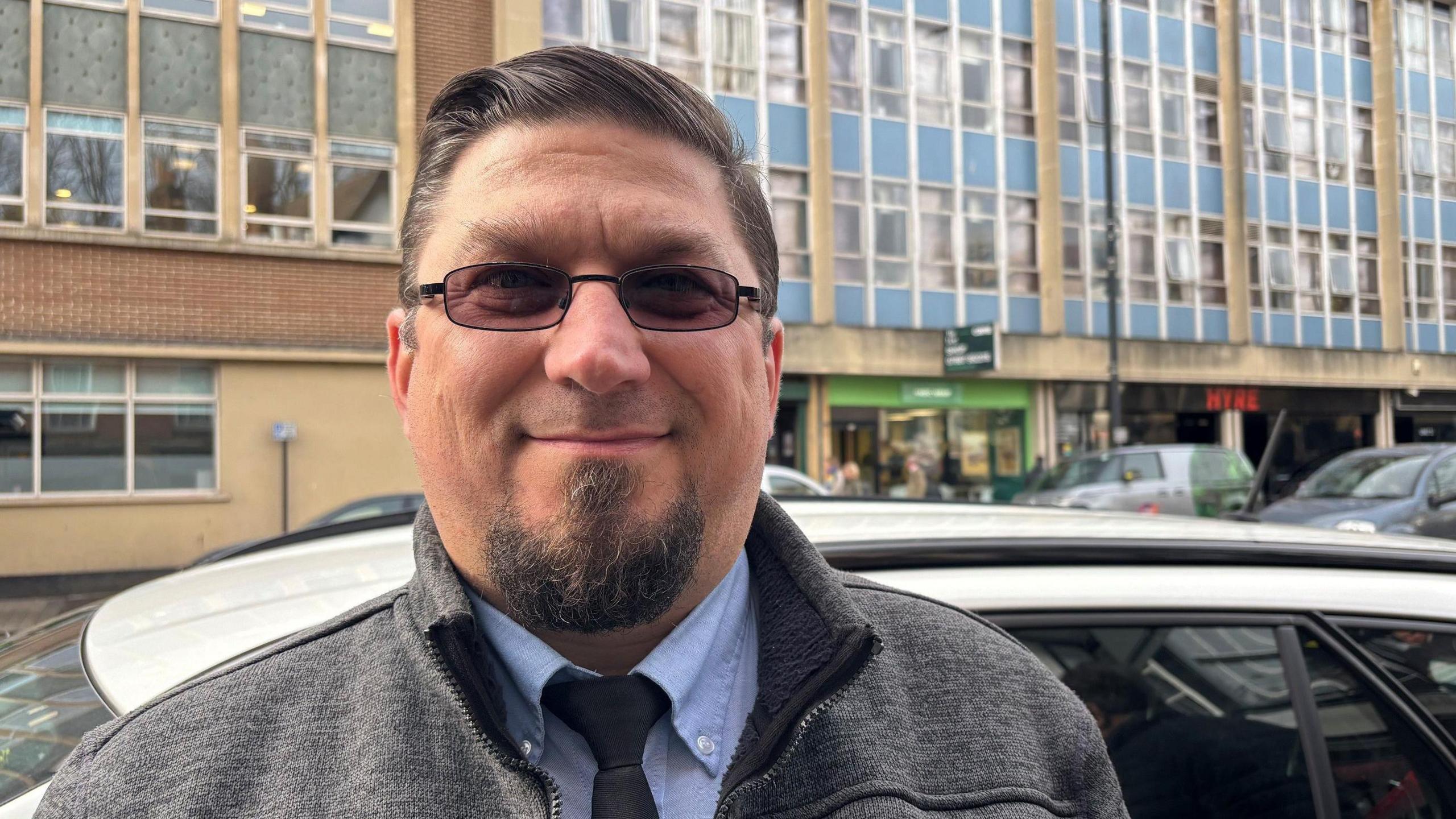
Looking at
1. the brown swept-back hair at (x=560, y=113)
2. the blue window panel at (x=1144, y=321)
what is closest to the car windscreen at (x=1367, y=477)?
the brown swept-back hair at (x=560, y=113)

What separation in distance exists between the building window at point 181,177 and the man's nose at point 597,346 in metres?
15.6

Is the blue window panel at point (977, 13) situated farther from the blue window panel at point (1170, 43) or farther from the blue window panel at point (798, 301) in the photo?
the blue window panel at point (798, 301)

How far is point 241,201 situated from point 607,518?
15728mm

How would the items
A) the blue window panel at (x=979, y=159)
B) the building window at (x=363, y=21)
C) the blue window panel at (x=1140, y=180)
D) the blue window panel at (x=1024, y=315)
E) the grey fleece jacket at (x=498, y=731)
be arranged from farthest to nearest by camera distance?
the blue window panel at (x=1140, y=180) → the blue window panel at (x=1024, y=315) → the blue window panel at (x=979, y=159) → the building window at (x=363, y=21) → the grey fleece jacket at (x=498, y=731)

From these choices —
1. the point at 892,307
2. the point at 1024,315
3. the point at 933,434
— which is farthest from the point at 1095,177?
the point at 933,434

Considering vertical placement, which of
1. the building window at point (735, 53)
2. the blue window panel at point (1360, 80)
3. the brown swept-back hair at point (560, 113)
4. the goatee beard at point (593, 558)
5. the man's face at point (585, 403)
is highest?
the blue window panel at point (1360, 80)

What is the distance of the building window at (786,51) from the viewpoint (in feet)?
65.5

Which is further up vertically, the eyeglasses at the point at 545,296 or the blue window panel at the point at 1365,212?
the blue window panel at the point at 1365,212

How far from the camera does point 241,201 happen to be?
1470 centimetres

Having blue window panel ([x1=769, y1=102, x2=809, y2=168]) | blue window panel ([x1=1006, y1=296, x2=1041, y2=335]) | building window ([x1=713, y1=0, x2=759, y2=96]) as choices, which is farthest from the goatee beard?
blue window panel ([x1=1006, y1=296, x2=1041, y2=335])

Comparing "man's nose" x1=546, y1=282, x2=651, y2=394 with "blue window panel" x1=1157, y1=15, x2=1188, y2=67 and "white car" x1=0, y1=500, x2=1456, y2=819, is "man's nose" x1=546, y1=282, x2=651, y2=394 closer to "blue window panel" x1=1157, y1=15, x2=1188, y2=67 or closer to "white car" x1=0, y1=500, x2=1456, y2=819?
"white car" x1=0, y1=500, x2=1456, y2=819

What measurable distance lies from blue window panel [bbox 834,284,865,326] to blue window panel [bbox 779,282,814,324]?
23.9 inches

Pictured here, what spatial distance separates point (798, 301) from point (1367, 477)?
Answer: 11.2 metres

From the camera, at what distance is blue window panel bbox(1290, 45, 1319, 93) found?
26.7 metres
